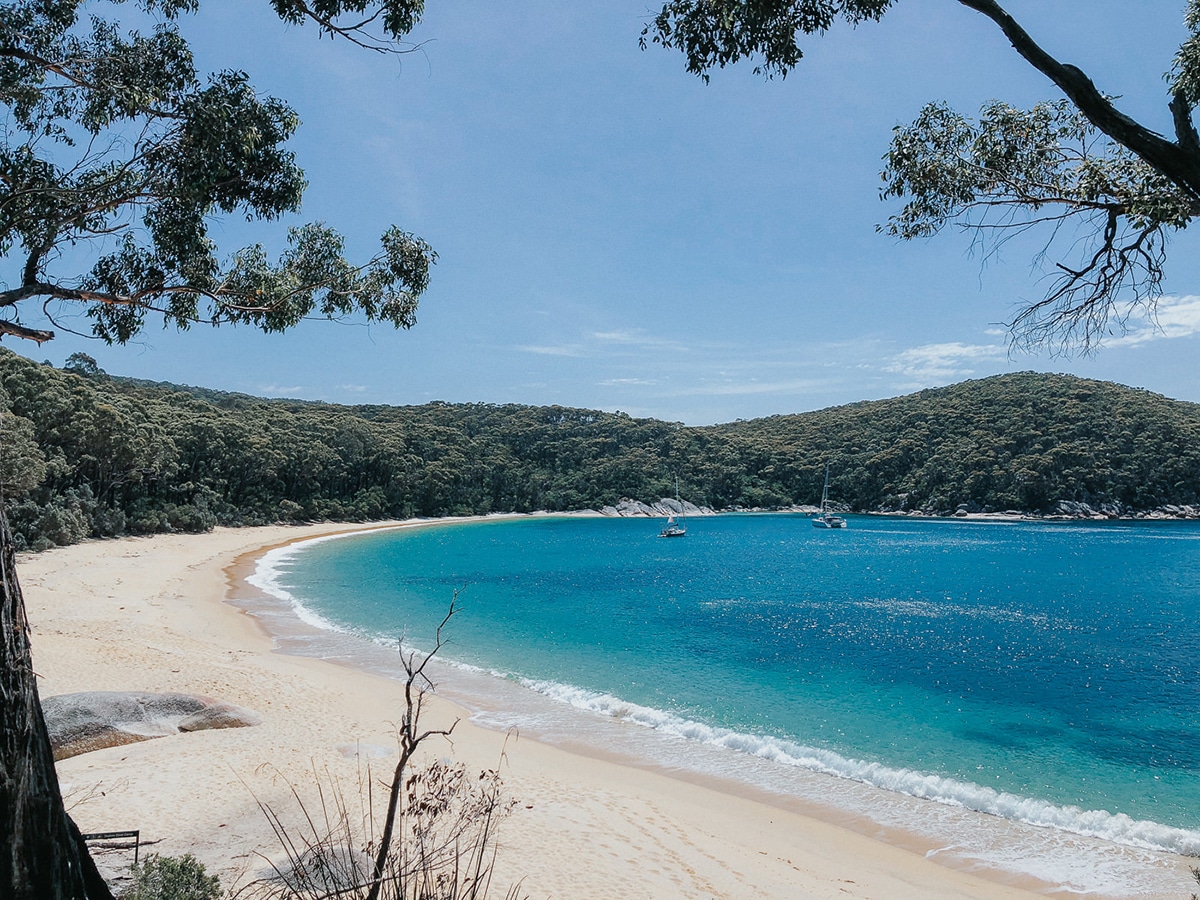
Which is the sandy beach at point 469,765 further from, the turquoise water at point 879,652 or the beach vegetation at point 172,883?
the turquoise water at point 879,652

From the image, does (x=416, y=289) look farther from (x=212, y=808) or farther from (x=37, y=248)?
(x=212, y=808)

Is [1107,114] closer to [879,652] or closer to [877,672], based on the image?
[877,672]

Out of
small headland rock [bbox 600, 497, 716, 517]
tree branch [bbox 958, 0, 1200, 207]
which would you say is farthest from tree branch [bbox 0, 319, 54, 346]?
small headland rock [bbox 600, 497, 716, 517]

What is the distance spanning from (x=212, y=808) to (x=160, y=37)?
9138 millimetres

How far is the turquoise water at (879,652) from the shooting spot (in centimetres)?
1289

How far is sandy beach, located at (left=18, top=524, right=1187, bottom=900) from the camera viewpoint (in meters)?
7.63

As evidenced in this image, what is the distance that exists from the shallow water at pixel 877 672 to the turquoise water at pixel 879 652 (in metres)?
0.09

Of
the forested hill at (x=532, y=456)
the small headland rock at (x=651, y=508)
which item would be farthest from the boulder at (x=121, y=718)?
the small headland rock at (x=651, y=508)

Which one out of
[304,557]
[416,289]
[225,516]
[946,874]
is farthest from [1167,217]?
[225,516]

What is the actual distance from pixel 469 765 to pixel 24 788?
30.8 feet

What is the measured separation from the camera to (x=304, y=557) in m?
45.8

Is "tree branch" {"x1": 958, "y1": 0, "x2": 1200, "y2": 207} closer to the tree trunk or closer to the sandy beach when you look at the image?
the tree trunk

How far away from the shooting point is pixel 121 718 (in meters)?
10.7

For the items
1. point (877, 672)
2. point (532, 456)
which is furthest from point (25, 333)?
point (532, 456)
